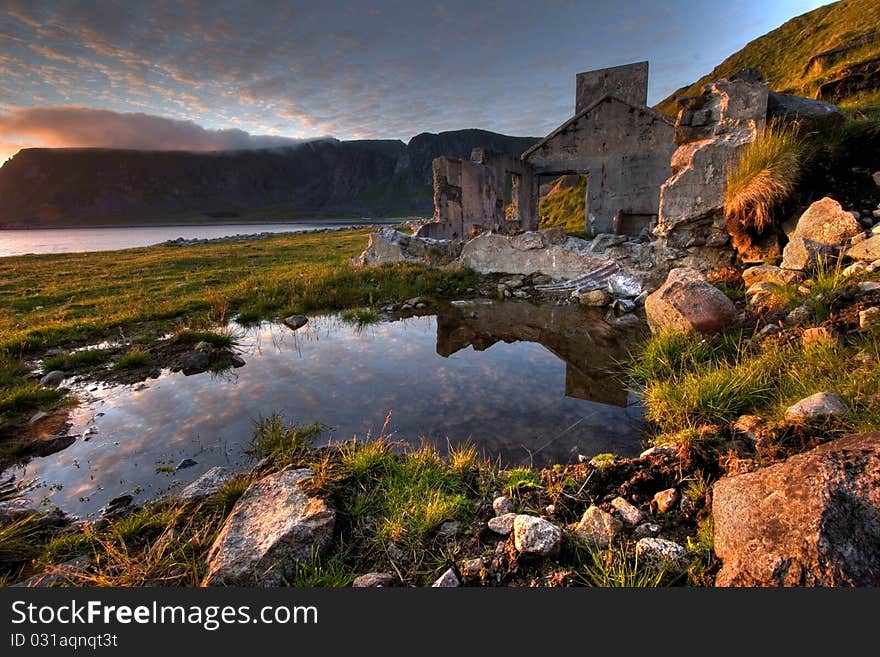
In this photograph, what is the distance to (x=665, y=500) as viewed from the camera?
2.29 metres

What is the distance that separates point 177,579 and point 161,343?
228 inches

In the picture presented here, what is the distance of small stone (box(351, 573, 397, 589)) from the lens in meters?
1.97

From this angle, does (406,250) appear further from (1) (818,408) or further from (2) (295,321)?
(1) (818,408)

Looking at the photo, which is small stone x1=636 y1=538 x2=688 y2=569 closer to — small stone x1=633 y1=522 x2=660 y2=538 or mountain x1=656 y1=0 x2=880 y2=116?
small stone x1=633 y1=522 x2=660 y2=538

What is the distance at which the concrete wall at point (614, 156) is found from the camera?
17062 mm

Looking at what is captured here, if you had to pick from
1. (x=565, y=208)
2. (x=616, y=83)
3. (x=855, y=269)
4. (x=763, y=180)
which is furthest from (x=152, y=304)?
(x=616, y=83)

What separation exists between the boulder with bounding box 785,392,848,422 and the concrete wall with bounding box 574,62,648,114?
75.6ft

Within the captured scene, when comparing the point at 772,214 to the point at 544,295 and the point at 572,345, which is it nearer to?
the point at 572,345

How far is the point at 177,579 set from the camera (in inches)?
83.9

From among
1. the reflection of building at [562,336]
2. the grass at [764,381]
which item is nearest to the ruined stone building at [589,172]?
the reflection of building at [562,336]

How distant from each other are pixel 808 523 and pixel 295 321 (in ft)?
25.8

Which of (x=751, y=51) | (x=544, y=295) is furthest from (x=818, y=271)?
(x=751, y=51)

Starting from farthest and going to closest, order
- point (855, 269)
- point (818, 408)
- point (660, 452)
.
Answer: point (855, 269), point (660, 452), point (818, 408)

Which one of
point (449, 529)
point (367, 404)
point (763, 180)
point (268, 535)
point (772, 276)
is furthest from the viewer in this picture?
point (763, 180)
